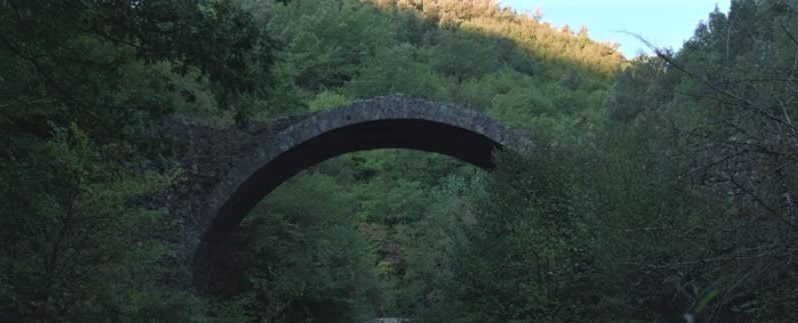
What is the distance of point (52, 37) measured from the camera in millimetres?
6395

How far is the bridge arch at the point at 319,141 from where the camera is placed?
1619 centimetres

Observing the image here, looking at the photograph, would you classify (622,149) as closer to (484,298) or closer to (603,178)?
(603,178)

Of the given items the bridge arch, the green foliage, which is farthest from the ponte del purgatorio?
the green foliage

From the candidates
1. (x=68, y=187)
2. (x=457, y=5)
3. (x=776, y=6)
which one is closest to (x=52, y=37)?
(x=68, y=187)

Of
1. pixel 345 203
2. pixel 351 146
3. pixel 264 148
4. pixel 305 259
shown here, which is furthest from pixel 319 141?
pixel 345 203

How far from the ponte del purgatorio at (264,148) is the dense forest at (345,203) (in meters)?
0.48

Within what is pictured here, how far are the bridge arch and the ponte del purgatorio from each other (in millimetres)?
18

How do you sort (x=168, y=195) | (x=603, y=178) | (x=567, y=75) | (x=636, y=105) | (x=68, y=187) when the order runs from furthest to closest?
(x=567, y=75) < (x=636, y=105) < (x=168, y=195) < (x=603, y=178) < (x=68, y=187)

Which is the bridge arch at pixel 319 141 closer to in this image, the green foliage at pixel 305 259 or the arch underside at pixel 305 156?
the arch underside at pixel 305 156

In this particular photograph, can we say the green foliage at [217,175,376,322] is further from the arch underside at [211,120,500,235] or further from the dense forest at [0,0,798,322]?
the arch underside at [211,120,500,235]

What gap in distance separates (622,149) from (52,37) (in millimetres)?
9753

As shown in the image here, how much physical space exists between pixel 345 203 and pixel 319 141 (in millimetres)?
5311

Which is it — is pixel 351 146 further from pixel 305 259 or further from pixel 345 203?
pixel 345 203

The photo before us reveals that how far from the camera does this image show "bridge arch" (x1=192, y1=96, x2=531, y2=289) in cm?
1619
